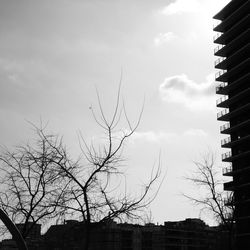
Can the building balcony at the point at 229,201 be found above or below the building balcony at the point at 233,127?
below

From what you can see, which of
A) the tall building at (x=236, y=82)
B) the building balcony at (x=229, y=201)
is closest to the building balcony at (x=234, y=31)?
the tall building at (x=236, y=82)

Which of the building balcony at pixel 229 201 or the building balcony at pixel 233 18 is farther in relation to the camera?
the building balcony at pixel 233 18

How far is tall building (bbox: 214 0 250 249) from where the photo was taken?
3196 inches

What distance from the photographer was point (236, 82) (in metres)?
85.0

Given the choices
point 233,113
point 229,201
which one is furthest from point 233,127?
point 229,201

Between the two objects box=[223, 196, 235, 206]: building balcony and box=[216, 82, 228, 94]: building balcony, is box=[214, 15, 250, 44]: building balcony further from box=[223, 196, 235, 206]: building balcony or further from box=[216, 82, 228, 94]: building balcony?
box=[223, 196, 235, 206]: building balcony

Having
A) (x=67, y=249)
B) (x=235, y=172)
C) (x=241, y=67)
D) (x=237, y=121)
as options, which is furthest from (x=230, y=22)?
(x=67, y=249)

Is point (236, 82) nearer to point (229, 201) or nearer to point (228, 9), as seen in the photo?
point (228, 9)

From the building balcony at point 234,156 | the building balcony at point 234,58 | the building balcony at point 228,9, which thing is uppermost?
the building balcony at point 228,9

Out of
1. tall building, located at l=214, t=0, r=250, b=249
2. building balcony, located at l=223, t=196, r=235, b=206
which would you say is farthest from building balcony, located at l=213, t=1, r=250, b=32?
building balcony, located at l=223, t=196, r=235, b=206

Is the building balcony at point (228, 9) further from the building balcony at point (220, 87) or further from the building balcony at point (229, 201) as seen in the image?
the building balcony at point (229, 201)

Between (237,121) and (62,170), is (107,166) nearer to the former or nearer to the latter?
(62,170)

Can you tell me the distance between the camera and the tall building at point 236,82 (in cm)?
8119

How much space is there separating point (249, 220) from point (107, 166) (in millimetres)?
65236
